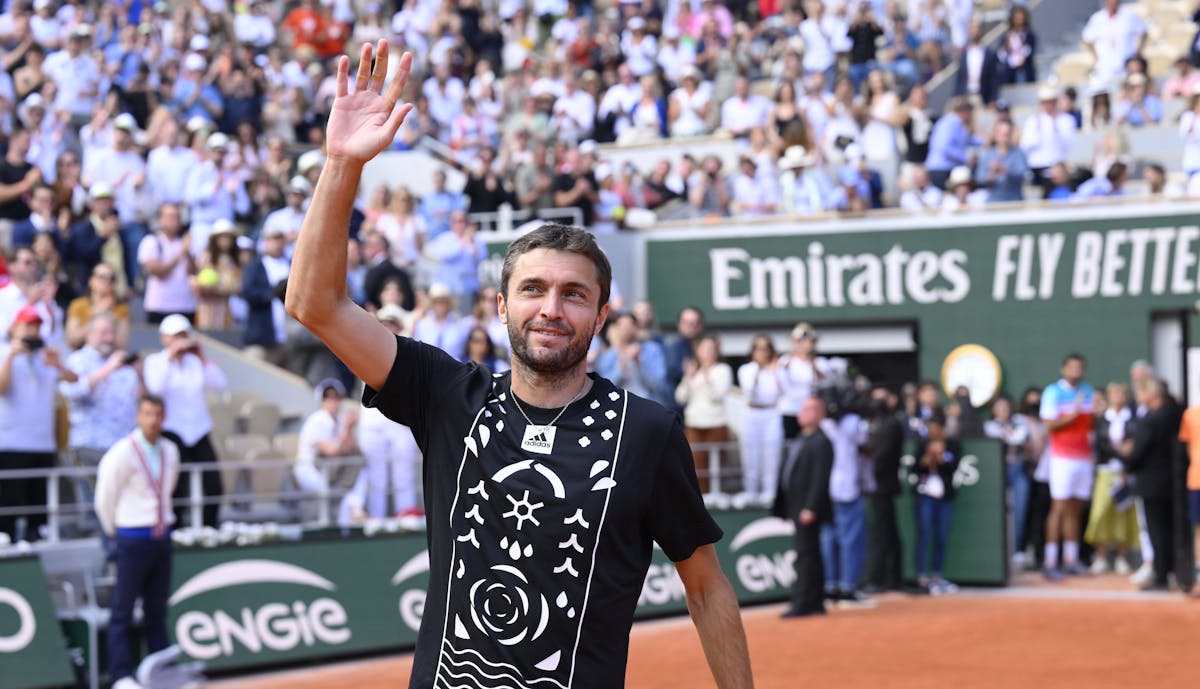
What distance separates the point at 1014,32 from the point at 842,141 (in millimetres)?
3898

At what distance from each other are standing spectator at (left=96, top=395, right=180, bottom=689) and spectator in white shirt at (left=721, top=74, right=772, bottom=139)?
13.6 m

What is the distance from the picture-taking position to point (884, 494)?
17234 mm

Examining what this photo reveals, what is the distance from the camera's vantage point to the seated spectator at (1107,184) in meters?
20.8

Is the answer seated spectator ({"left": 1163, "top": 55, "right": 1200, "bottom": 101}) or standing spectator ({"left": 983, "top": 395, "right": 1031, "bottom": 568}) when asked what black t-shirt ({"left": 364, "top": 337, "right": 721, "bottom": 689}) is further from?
seated spectator ({"left": 1163, "top": 55, "right": 1200, "bottom": 101})

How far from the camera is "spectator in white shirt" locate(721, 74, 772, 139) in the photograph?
23.7m

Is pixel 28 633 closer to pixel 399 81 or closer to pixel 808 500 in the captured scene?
pixel 808 500

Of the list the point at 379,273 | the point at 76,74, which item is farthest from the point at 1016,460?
the point at 76,74

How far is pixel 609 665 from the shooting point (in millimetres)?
4102

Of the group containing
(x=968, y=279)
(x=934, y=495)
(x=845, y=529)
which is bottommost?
(x=845, y=529)

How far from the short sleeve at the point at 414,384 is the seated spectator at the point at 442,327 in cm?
1166

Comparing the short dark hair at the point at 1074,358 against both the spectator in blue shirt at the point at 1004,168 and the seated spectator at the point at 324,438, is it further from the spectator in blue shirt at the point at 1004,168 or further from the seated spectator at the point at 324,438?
the seated spectator at the point at 324,438

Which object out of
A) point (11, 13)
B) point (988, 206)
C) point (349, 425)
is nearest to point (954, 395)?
point (988, 206)

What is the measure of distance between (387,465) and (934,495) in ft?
20.3

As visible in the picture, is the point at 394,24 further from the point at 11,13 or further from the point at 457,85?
the point at 11,13
